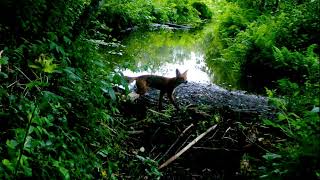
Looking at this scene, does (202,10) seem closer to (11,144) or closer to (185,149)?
(185,149)

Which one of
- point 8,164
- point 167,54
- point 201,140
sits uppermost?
point 8,164

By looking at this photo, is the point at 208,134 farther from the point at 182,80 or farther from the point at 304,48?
the point at 304,48

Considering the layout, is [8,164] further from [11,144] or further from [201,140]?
[201,140]

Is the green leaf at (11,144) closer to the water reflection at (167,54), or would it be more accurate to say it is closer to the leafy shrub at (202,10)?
the water reflection at (167,54)

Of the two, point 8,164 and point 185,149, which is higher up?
point 8,164

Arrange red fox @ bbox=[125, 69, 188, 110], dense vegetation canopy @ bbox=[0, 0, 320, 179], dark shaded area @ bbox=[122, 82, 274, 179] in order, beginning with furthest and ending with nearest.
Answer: red fox @ bbox=[125, 69, 188, 110]
dark shaded area @ bbox=[122, 82, 274, 179]
dense vegetation canopy @ bbox=[0, 0, 320, 179]

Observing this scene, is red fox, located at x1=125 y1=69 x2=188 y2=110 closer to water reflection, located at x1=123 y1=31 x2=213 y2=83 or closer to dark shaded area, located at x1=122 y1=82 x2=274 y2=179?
dark shaded area, located at x1=122 y1=82 x2=274 y2=179

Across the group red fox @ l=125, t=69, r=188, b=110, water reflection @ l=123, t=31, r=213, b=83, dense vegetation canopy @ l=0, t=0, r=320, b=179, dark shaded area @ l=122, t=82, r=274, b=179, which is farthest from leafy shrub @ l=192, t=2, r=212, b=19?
dense vegetation canopy @ l=0, t=0, r=320, b=179

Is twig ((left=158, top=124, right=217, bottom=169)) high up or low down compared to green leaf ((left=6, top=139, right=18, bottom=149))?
down

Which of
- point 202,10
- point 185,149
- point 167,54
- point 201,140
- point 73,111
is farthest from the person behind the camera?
point 202,10

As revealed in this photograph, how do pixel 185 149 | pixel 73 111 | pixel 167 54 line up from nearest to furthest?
pixel 73 111, pixel 185 149, pixel 167 54

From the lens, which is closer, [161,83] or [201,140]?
[201,140]

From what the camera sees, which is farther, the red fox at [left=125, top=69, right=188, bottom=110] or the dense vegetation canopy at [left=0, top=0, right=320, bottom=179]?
the red fox at [left=125, top=69, right=188, bottom=110]

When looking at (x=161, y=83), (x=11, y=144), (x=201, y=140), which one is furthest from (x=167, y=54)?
(x=11, y=144)
